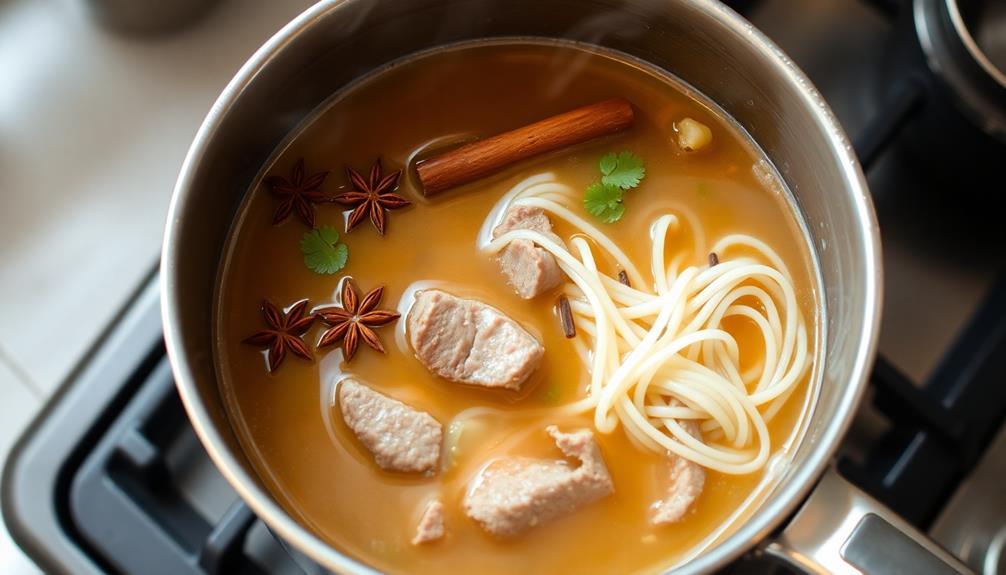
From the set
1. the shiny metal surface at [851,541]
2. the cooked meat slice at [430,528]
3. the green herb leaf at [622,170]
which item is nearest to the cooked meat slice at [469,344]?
the cooked meat slice at [430,528]

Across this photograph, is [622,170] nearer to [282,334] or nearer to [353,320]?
[353,320]

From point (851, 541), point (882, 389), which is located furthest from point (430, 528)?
point (882, 389)

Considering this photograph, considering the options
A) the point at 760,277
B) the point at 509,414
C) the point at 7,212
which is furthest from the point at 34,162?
the point at 760,277

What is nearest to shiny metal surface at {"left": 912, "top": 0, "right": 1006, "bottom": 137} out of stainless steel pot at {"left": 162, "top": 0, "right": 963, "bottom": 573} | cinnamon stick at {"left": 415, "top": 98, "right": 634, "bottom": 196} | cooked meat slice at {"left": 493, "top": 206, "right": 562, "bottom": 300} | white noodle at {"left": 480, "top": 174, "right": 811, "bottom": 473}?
stainless steel pot at {"left": 162, "top": 0, "right": 963, "bottom": 573}

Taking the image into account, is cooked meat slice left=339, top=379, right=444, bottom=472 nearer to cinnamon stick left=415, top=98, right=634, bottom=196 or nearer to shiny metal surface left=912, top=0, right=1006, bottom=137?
cinnamon stick left=415, top=98, right=634, bottom=196

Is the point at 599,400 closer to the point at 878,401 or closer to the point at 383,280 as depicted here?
the point at 383,280
